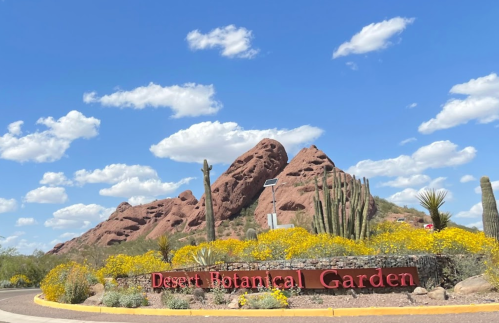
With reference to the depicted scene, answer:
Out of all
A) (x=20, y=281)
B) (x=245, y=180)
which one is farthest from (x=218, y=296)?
(x=245, y=180)

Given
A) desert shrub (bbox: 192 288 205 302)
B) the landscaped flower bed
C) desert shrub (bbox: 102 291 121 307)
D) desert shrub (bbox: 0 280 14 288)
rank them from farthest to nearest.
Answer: desert shrub (bbox: 0 280 14 288)
desert shrub (bbox: 102 291 121 307)
desert shrub (bbox: 192 288 205 302)
the landscaped flower bed

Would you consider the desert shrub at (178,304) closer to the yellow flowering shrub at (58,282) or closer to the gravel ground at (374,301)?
the gravel ground at (374,301)

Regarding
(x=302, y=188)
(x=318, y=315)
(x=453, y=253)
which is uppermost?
(x=302, y=188)

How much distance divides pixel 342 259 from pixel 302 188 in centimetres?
4668

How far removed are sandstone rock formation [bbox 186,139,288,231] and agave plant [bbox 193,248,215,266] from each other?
48.7m

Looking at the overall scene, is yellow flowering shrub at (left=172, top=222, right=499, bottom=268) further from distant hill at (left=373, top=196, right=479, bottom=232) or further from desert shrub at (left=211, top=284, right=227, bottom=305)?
distant hill at (left=373, top=196, right=479, bottom=232)

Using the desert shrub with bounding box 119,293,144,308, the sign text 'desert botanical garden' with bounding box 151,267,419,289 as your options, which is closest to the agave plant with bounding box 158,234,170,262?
the sign text 'desert botanical garden' with bounding box 151,267,419,289

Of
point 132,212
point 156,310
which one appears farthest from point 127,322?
point 132,212

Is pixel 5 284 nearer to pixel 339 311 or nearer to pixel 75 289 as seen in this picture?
pixel 75 289

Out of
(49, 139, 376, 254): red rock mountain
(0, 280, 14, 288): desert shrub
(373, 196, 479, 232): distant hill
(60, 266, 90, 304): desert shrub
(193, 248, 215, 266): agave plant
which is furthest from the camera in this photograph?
(49, 139, 376, 254): red rock mountain

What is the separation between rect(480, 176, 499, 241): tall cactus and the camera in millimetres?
23859

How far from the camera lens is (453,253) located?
667 inches

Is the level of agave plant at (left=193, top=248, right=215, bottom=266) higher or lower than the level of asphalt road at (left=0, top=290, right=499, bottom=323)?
higher

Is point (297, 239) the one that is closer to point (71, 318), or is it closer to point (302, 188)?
point (71, 318)
